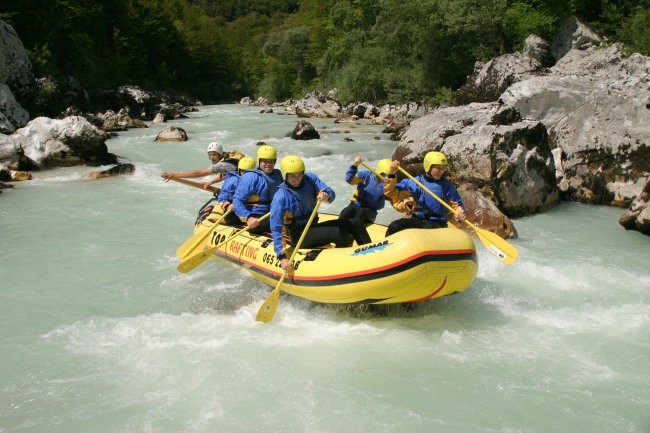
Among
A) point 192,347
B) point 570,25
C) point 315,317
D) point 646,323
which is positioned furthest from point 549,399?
point 570,25

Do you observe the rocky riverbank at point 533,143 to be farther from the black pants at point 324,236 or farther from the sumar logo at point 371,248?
the sumar logo at point 371,248

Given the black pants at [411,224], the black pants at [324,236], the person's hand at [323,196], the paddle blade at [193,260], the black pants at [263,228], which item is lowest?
the paddle blade at [193,260]

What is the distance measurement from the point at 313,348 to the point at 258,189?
1921mm

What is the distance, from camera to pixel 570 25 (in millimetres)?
17828

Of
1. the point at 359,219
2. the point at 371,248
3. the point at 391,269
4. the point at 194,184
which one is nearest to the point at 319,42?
the point at 194,184

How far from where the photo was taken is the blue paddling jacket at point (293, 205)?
4797mm

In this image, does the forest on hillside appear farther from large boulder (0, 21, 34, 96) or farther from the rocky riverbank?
the rocky riverbank

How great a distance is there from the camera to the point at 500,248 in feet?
16.2

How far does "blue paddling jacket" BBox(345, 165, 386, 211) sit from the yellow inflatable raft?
0.87m

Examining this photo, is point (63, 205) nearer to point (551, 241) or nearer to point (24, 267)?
point (24, 267)

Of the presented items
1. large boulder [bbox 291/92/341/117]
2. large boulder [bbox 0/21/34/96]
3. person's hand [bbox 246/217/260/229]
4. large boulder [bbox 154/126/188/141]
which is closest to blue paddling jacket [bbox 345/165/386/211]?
person's hand [bbox 246/217/260/229]

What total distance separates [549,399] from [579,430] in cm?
33

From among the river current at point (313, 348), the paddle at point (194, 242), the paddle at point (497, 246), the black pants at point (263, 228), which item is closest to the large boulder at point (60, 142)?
the river current at point (313, 348)

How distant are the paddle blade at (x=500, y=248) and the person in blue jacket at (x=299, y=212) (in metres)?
1.31
